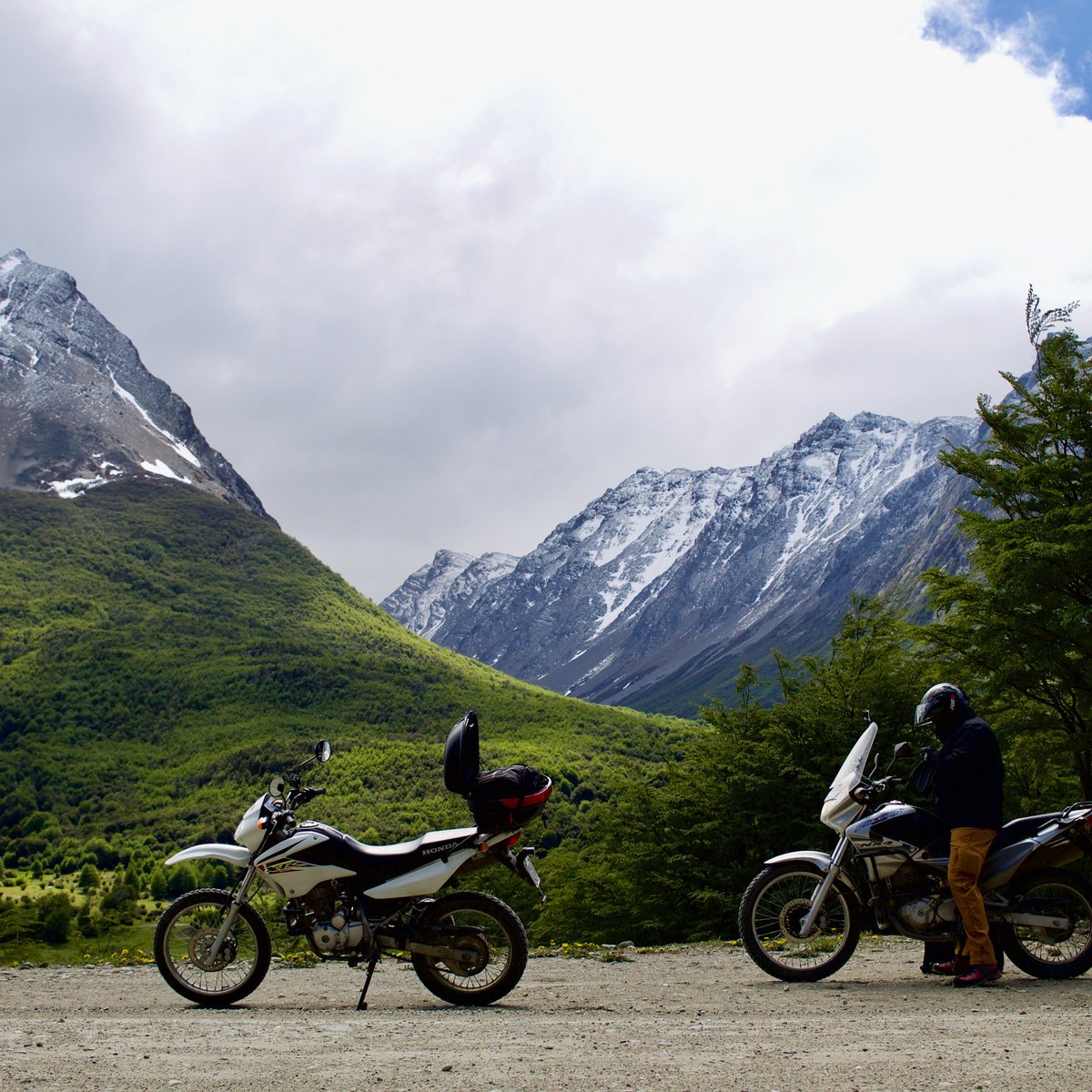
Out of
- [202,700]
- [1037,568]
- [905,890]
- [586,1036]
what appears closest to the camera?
[586,1036]

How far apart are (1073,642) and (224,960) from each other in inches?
618

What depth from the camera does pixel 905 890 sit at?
9391 mm

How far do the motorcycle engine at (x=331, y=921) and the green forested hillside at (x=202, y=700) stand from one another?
4799 centimetres

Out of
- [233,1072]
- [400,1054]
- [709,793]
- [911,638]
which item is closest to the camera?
[233,1072]

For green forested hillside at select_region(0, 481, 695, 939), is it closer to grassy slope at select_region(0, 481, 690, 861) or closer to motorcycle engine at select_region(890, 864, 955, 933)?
grassy slope at select_region(0, 481, 690, 861)

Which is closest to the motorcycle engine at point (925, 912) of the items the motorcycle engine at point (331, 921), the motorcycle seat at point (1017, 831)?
the motorcycle seat at point (1017, 831)

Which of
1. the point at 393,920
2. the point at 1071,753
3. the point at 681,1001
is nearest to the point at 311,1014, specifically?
the point at 393,920

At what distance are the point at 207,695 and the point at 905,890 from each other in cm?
13110

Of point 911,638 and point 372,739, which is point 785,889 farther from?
point 372,739

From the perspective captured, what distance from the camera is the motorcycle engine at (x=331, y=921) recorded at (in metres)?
8.82

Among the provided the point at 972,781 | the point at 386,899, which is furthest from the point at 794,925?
Result: the point at 386,899

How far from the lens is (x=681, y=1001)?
28.7 ft

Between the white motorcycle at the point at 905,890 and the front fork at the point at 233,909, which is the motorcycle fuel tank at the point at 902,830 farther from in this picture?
the front fork at the point at 233,909

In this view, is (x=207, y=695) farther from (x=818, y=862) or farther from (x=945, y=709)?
(x=945, y=709)
